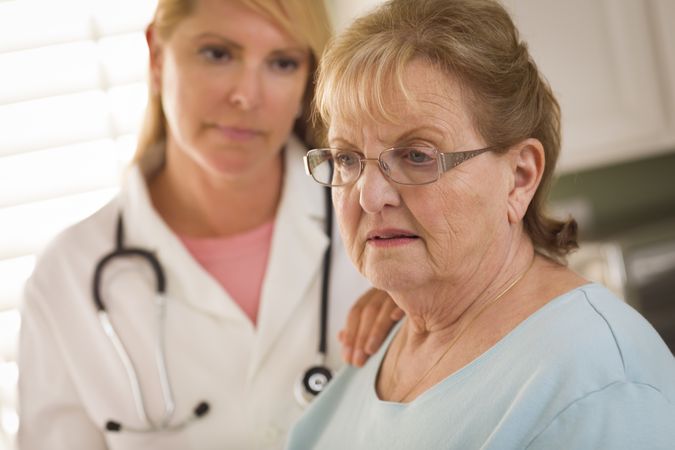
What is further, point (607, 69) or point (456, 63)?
point (607, 69)

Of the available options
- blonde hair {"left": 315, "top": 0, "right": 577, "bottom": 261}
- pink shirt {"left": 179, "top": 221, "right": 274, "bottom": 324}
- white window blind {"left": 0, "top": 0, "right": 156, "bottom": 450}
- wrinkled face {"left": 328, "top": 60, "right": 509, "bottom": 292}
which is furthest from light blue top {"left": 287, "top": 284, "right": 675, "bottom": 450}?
white window blind {"left": 0, "top": 0, "right": 156, "bottom": 450}

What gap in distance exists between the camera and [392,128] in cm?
95

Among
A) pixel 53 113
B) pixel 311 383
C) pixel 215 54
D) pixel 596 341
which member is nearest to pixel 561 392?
pixel 596 341

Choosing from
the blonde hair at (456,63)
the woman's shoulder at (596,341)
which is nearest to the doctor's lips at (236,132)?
the blonde hair at (456,63)

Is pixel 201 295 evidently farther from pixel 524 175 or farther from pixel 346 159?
pixel 524 175

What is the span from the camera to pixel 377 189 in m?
0.98

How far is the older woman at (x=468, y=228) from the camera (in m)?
0.86

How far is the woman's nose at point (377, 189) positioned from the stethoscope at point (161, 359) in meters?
0.58

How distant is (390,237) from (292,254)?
642 mm

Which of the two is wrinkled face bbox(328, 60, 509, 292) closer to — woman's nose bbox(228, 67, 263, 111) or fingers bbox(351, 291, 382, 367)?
fingers bbox(351, 291, 382, 367)

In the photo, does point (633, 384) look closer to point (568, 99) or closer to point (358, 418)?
point (358, 418)

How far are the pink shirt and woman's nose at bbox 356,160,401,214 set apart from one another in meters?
0.70

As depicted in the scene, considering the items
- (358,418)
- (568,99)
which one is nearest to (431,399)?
(358,418)

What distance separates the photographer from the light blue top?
0.79m
